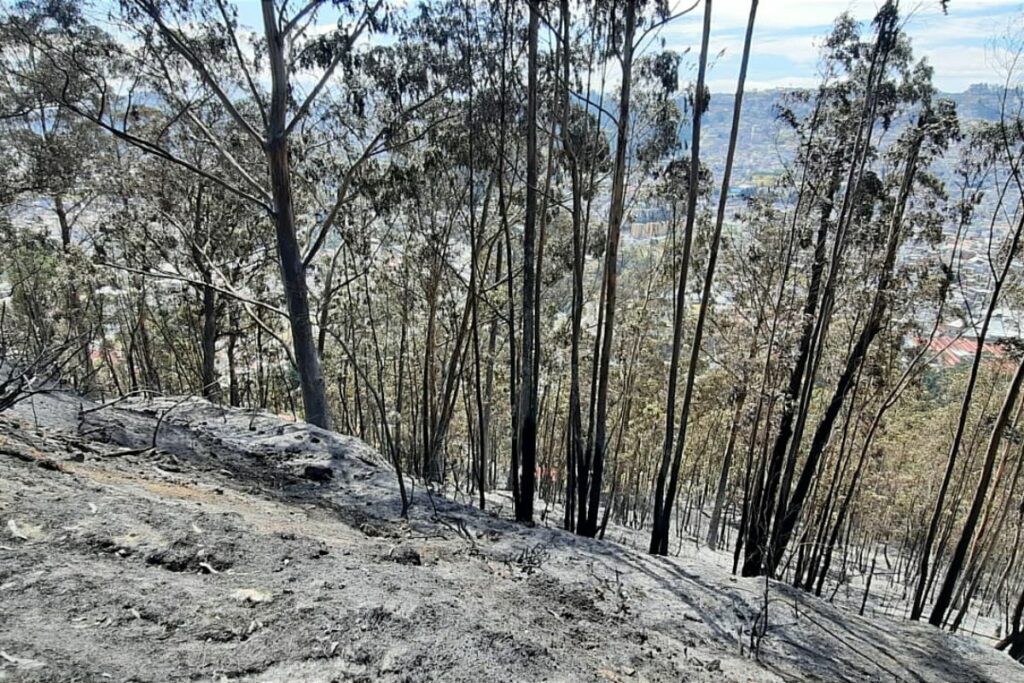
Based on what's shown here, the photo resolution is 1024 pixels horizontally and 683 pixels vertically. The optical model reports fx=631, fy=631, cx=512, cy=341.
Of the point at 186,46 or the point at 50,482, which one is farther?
the point at 186,46

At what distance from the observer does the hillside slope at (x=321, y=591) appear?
2.14 metres

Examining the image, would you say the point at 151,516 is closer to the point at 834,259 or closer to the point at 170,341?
the point at 834,259

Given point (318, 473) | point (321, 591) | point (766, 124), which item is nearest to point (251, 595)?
point (321, 591)

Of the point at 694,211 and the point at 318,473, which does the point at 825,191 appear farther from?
the point at 318,473

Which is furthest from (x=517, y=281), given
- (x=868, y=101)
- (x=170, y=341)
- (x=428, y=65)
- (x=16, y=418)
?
(x=170, y=341)

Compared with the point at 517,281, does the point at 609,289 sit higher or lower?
higher

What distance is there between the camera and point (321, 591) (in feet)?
8.52

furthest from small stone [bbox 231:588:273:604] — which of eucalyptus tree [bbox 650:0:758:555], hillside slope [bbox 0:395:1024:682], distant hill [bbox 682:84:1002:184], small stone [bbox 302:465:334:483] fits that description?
distant hill [bbox 682:84:1002:184]

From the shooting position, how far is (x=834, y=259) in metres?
6.09

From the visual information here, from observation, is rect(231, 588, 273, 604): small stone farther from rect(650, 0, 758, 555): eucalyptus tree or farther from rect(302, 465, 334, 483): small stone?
rect(650, 0, 758, 555): eucalyptus tree

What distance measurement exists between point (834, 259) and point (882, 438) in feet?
33.2

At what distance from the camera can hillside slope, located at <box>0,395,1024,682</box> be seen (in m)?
2.14

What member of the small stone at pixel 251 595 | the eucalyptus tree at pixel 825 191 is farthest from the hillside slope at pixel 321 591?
the eucalyptus tree at pixel 825 191

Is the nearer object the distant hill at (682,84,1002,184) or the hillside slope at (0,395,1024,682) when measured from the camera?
the hillside slope at (0,395,1024,682)
